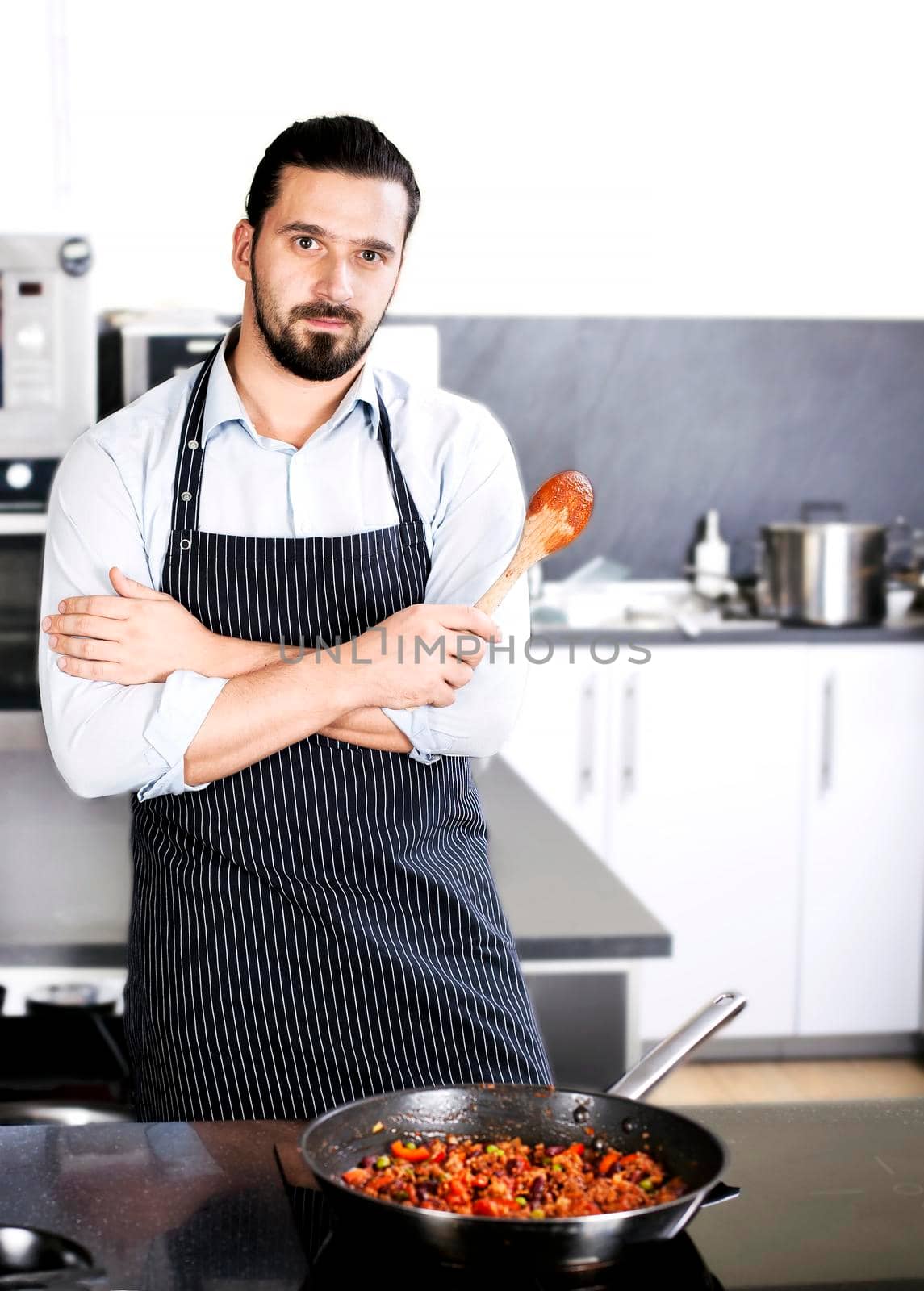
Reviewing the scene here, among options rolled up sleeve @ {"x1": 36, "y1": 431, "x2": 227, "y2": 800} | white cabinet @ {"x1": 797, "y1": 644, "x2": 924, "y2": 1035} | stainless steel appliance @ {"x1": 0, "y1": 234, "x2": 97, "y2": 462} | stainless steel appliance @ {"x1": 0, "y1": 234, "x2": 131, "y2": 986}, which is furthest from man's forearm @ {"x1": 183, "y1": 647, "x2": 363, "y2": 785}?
white cabinet @ {"x1": 797, "y1": 644, "x2": 924, "y2": 1035}

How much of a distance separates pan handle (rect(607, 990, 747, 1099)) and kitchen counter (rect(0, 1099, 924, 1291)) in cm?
9

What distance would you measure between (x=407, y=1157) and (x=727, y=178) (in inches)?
129

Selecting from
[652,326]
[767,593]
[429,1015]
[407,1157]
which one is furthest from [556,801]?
[407,1157]

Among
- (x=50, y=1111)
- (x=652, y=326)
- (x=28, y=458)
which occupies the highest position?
(x=652, y=326)

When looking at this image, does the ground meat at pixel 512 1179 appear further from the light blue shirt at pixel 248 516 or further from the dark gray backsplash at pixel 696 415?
the dark gray backsplash at pixel 696 415

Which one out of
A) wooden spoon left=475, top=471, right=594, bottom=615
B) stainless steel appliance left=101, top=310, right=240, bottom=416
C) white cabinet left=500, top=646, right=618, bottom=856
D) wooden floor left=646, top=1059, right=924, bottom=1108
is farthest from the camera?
white cabinet left=500, top=646, right=618, bottom=856

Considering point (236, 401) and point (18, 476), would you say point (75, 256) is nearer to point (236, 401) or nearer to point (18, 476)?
point (18, 476)

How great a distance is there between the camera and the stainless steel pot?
3.52 metres

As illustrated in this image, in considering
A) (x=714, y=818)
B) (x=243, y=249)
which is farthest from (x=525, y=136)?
(x=243, y=249)

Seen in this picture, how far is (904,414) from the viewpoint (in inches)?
166

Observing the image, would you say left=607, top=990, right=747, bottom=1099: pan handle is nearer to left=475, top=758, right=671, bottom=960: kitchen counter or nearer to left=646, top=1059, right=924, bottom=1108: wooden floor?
left=475, top=758, right=671, bottom=960: kitchen counter

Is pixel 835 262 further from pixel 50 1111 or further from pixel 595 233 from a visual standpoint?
pixel 50 1111

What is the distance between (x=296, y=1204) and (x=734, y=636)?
2639 millimetres

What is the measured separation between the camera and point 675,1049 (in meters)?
0.99
